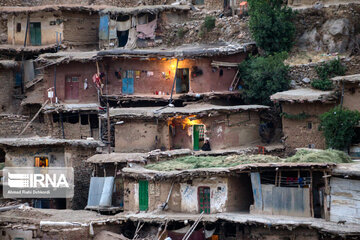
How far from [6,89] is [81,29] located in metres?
5.62

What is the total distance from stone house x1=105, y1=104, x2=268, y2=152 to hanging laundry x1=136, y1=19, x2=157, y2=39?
6390 millimetres

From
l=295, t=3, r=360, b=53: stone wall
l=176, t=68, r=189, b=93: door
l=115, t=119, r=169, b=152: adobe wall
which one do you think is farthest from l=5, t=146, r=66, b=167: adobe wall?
l=295, t=3, r=360, b=53: stone wall

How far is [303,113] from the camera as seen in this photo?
117 feet

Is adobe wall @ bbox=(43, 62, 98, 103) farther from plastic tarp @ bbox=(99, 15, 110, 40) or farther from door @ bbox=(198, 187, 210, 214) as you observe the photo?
door @ bbox=(198, 187, 210, 214)

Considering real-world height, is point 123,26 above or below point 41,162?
above

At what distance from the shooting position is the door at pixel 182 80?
133ft

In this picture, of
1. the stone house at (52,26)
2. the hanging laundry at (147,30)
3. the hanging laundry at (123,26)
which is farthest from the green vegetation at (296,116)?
the stone house at (52,26)

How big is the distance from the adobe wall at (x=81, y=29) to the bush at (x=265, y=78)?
407 inches

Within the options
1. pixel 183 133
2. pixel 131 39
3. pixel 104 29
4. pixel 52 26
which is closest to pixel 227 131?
pixel 183 133

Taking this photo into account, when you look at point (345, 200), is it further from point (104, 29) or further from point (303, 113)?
point (104, 29)

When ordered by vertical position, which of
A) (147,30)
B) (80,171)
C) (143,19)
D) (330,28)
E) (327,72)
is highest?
(143,19)

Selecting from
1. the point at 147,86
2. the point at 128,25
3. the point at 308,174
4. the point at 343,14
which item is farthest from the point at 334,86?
the point at 128,25

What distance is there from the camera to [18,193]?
36.1m

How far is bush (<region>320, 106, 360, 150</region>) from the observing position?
33.2m
